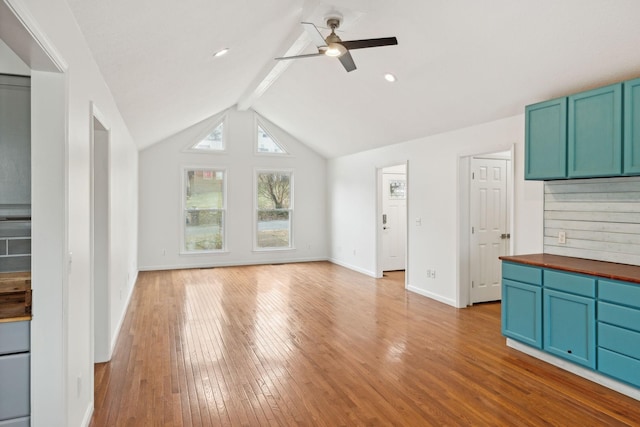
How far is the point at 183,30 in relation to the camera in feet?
9.76

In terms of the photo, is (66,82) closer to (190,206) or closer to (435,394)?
(435,394)

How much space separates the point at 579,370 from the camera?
10.2ft

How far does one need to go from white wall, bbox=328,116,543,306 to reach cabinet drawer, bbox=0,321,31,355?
435 centimetres

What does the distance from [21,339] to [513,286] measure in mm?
3749

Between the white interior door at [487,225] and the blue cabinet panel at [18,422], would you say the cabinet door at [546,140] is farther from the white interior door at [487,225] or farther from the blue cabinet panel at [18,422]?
the blue cabinet panel at [18,422]

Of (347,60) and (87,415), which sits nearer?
(87,415)

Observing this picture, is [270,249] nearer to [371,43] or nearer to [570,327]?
[371,43]

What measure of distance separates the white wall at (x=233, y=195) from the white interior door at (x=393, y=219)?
6.36 ft

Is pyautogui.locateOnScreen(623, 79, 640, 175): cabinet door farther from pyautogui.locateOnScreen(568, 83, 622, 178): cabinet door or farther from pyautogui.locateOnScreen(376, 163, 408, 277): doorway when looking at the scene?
pyautogui.locateOnScreen(376, 163, 408, 277): doorway

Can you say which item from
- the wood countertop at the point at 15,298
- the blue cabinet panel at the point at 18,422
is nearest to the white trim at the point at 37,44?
the wood countertop at the point at 15,298

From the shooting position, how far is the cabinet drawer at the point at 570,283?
296 centimetres

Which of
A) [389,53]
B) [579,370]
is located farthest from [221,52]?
[579,370]

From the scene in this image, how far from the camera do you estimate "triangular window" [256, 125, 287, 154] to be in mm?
8695

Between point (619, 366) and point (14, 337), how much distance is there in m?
3.80
